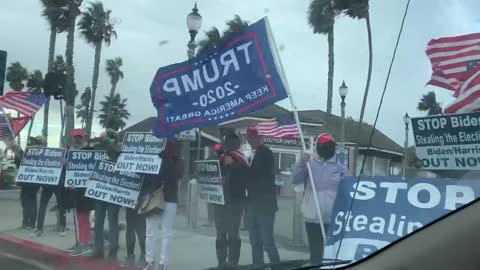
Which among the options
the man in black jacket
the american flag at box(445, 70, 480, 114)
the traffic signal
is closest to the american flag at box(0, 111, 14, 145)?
the traffic signal

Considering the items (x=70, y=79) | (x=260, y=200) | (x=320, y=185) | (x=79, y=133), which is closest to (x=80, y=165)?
(x=79, y=133)

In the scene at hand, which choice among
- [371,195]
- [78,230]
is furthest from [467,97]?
[78,230]

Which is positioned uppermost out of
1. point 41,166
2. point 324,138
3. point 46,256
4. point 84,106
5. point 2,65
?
point 2,65

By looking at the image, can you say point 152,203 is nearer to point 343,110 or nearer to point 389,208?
point 343,110

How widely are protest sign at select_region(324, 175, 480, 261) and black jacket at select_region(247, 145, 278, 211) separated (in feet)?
2.03

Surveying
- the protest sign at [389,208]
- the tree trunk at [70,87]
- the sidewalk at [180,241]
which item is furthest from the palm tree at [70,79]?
the protest sign at [389,208]

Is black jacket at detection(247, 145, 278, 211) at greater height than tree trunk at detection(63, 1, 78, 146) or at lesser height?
lesser

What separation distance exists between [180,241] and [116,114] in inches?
36.4

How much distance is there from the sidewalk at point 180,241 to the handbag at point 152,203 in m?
0.25

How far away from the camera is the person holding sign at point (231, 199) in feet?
12.3

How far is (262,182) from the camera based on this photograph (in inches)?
146

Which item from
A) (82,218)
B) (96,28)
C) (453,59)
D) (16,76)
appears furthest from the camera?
(82,218)

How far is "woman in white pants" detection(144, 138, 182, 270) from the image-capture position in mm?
4199

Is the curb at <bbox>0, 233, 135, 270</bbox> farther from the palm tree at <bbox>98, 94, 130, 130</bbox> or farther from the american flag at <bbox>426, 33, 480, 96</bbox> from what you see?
the american flag at <bbox>426, 33, 480, 96</bbox>
